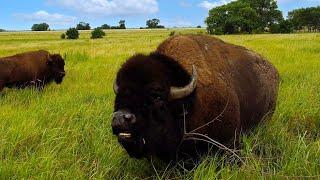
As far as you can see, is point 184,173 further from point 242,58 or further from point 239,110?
point 242,58

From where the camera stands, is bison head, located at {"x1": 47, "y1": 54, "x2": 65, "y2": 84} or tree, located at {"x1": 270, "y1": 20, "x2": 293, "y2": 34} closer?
bison head, located at {"x1": 47, "y1": 54, "x2": 65, "y2": 84}

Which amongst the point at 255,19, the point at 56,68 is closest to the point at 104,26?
the point at 255,19

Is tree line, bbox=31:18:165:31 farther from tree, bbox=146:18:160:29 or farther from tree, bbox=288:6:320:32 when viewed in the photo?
tree, bbox=288:6:320:32

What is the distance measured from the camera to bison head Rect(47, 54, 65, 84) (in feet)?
46.2

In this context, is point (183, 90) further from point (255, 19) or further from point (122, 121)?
point (255, 19)

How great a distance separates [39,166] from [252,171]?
215 centimetres

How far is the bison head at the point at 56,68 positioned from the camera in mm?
14077

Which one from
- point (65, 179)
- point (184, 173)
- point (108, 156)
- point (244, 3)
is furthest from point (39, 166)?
point (244, 3)

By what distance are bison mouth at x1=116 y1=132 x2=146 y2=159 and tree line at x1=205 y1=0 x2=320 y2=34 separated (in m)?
82.0

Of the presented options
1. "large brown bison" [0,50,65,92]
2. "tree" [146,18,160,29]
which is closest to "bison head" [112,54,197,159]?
"large brown bison" [0,50,65,92]

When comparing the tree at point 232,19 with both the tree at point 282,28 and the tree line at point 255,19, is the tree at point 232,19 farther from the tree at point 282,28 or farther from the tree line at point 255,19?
the tree at point 282,28

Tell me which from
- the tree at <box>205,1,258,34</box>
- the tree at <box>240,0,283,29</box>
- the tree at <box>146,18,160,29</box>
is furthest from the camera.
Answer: the tree at <box>146,18,160,29</box>

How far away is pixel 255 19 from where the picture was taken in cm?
9394

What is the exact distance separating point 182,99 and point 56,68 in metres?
9.88
